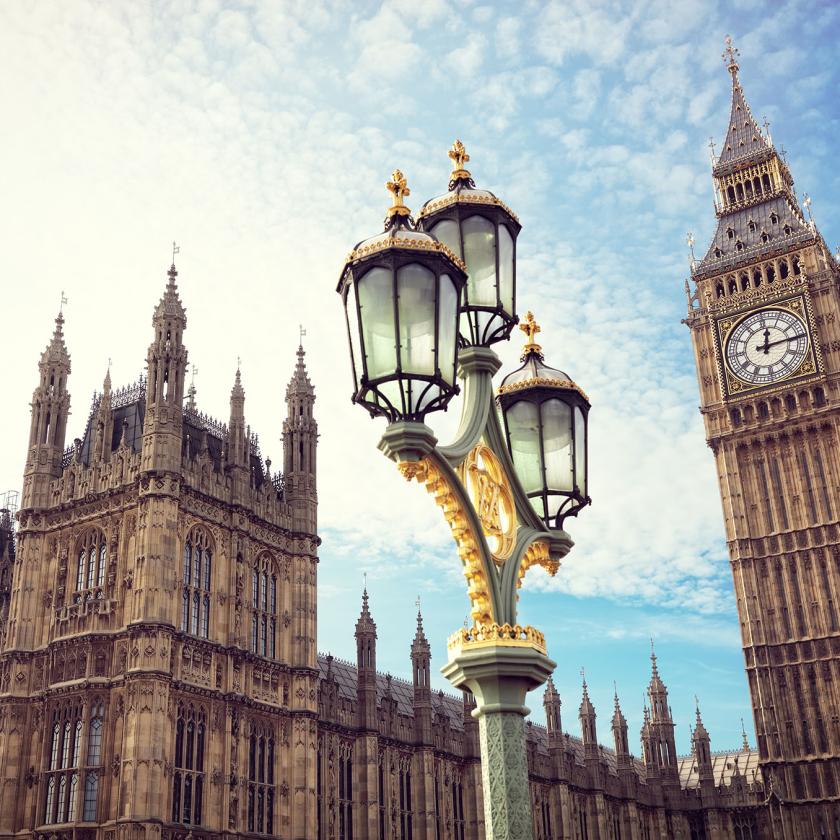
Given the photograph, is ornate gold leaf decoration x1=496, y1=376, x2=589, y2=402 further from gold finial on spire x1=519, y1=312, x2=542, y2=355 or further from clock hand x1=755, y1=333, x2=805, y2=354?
clock hand x1=755, y1=333, x2=805, y2=354

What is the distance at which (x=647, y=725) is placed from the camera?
69.9 meters

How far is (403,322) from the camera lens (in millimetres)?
7461

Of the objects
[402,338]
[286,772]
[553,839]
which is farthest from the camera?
[553,839]

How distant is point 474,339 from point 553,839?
2048 inches

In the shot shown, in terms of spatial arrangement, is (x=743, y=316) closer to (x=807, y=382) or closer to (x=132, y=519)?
(x=807, y=382)

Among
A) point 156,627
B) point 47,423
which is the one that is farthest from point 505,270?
point 47,423

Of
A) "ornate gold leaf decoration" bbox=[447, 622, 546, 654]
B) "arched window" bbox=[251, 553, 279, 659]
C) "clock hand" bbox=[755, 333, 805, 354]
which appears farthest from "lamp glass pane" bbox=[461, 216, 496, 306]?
"clock hand" bbox=[755, 333, 805, 354]

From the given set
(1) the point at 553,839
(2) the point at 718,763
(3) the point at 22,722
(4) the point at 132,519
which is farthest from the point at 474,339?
(2) the point at 718,763

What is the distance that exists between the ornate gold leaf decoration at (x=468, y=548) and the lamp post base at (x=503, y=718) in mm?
286

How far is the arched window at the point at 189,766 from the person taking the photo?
31938mm

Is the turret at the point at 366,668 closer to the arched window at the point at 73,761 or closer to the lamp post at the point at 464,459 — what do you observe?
the arched window at the point at 73,761

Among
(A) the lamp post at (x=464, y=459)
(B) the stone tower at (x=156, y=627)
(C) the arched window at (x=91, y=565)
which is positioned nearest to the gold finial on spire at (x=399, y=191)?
(A) the lamp post at (x=464, y=459)

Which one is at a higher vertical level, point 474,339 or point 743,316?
point 743,316

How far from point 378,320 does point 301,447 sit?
34379mm
